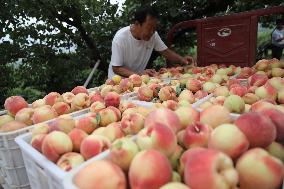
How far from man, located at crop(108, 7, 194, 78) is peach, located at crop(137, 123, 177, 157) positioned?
2.05 m

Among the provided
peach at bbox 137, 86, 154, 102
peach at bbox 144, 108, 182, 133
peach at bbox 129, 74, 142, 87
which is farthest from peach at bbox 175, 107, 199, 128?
peach at bbox 129, 74, 142, 87

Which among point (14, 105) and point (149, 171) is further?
point (14, 105)

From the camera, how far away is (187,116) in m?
1.32

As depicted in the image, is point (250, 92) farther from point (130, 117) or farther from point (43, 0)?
point (43, 0)

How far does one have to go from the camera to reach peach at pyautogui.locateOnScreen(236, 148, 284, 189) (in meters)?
0.90

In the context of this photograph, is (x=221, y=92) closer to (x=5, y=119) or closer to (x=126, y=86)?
(x=126, y=86)

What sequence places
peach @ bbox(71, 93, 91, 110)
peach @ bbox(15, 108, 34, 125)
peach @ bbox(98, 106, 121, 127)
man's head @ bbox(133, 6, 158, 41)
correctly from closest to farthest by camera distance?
peach @ bbox(98, 106, 121, 127)
peach @ bbox(15, 108, 34, 125)
peach @ bbox(71, 93, 91, 110)
man's head @ bbox(133, 6, 158, 41)

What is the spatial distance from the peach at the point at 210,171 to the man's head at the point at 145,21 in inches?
101

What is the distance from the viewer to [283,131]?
43.4 inches

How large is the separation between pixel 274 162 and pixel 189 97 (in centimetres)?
101

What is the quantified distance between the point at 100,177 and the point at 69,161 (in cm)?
30

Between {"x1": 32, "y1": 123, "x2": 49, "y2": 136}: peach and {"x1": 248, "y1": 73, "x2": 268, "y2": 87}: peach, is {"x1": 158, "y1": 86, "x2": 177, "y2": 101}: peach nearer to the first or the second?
{"x1": 248, "y1": 73, "x2": 268, "y2": 87}: peach

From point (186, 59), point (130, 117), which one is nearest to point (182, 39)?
point (186, 59)

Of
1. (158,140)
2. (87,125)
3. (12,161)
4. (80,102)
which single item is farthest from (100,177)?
(80,102)
